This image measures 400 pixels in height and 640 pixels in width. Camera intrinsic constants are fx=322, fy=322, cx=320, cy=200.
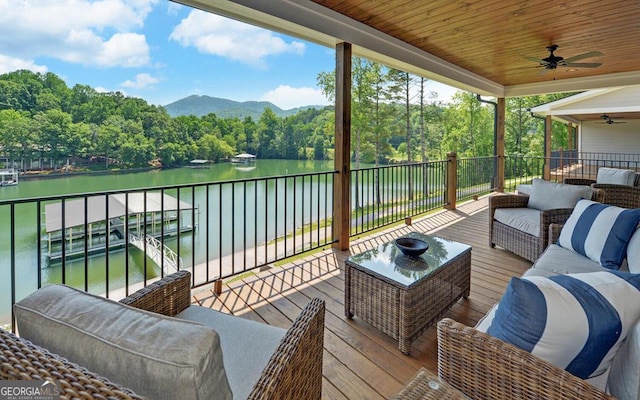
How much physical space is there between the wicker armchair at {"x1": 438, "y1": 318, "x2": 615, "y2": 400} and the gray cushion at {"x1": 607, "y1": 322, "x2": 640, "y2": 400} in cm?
11

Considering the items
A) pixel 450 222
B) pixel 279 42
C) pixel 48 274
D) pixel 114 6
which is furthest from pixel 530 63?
pixel 279 42

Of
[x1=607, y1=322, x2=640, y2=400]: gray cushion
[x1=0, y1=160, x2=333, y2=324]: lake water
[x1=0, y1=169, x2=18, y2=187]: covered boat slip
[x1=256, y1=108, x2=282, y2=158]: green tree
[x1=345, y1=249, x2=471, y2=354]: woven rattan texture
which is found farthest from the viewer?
[x1=256, y1=108, x2=282, y2=158]: green tree

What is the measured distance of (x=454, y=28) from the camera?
12.9 feet

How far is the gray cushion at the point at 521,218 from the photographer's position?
3250 mm

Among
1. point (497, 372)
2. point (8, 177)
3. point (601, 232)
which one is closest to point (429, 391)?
point (497, 372)

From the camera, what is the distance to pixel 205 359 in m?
0.67

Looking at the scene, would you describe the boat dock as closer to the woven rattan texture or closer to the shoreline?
the shoreline

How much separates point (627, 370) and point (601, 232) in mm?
1675

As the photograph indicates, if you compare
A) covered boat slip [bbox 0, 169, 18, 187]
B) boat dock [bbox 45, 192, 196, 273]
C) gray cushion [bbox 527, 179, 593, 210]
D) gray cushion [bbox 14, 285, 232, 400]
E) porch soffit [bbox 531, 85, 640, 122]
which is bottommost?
boat dock [bbox 45, 192, 196, 273]

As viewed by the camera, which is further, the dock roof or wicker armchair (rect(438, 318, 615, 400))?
the dock roof

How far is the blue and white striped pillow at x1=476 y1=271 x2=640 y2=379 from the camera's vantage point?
970 millimetres

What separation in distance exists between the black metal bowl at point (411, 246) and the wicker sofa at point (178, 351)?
1086 millimetres

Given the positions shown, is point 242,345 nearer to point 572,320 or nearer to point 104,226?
point 572,320

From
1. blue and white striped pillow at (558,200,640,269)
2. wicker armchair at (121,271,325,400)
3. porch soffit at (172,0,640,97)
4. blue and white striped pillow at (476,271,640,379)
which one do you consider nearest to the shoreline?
porch soffit at (172,0,640,97)
